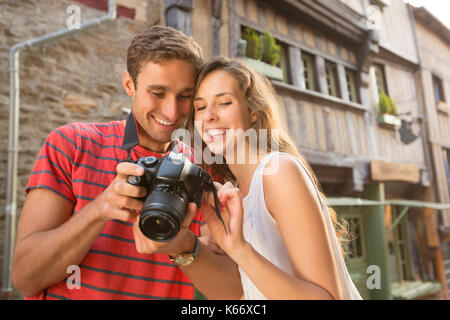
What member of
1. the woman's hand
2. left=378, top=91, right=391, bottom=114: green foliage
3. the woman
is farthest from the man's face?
left=378, top=91, right=391, bottom=114: green foliage

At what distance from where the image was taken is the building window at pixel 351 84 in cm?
637

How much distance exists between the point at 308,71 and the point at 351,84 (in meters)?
1.28

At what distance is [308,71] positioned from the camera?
570cm

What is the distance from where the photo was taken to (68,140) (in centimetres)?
138

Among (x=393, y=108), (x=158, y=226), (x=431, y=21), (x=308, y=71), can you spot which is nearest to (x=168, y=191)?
(x=158, y=226)

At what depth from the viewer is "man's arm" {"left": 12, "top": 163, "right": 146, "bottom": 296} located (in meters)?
1.02

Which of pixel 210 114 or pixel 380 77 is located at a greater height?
pixel 380 77

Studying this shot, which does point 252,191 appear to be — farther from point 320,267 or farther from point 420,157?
point 420,157

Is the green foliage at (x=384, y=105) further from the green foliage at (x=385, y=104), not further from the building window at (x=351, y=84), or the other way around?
the building window at (x=351, y=84)

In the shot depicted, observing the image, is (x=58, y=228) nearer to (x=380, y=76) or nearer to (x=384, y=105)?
(x=384, y=105)

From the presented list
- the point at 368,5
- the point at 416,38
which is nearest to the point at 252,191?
the point at 368,5

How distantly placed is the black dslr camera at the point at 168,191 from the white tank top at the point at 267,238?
191 millimetres

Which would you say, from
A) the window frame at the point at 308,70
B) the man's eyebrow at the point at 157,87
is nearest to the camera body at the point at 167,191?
the man's eyebrow at the point at 157,87
